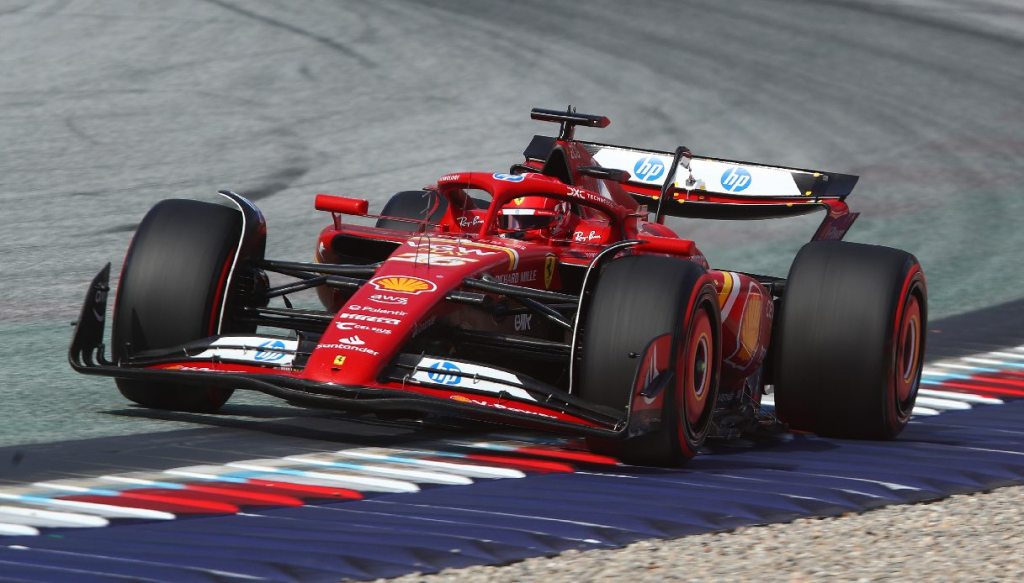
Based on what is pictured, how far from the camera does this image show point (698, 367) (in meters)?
7.71

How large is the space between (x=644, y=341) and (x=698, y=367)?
1.97 ft

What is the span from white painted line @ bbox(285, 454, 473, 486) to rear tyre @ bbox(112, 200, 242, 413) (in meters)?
1.04

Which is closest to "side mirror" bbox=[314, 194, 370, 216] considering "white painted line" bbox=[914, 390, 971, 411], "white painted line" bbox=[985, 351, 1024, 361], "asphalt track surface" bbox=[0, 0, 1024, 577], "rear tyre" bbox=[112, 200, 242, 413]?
"rear tyre" bbox=[112, 200, 242, 413]

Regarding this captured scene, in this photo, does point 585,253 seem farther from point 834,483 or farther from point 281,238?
point 281,238

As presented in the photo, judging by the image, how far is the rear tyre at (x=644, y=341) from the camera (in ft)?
23.6

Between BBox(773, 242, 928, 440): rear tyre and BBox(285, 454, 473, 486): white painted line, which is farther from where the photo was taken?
BBox(773, 242, 928, 440): rear tyre

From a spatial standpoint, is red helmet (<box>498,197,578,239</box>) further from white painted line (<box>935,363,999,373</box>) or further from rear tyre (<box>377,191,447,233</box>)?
white painted line (<box>935,363,999,373</box>)

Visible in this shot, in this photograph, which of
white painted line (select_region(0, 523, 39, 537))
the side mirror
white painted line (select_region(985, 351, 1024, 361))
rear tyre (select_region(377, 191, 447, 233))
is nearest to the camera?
white painted line (select_region(0, 523, 39, 537))

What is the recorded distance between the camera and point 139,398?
8305 millimetres

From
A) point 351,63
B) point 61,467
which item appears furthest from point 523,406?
point 351,63

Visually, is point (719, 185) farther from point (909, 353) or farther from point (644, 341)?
point (644, 341)

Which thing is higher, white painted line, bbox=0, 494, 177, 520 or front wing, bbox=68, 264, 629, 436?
front wing, bbox=68, 264, 629, 436

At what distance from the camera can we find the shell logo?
7.55m

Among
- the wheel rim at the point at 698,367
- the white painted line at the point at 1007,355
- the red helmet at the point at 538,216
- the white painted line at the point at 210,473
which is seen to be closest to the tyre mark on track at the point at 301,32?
the white painted line at the point at 1007,355
